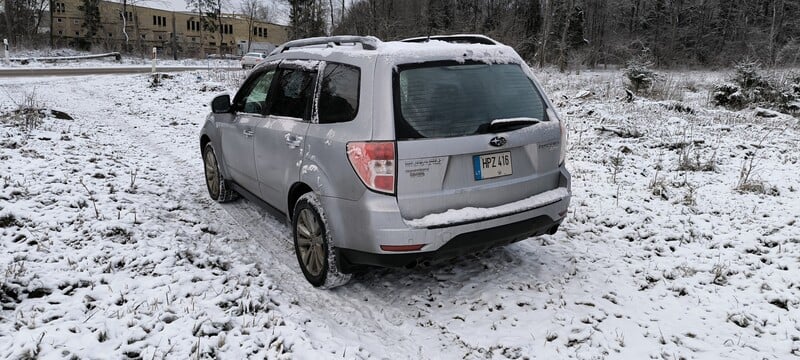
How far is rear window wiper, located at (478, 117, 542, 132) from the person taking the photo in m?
3.43

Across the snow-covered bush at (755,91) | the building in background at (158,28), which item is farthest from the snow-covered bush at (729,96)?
the building in background at (158,28)

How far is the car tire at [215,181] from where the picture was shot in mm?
5844

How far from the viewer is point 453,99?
135 inches

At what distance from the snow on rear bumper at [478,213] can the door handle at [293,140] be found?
120 cm

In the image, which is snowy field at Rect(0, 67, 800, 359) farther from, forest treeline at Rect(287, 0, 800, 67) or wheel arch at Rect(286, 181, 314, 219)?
forest treeline at Rect(287, 0, 800, 67)

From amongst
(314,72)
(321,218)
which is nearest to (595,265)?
(321,218)

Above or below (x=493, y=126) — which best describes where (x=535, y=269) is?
below

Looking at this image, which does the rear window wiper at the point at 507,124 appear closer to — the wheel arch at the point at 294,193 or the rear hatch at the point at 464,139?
the rear hatch at the point at 464,139

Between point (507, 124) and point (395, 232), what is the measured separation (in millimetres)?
1111

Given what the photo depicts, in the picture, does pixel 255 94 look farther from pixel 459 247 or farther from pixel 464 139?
pixel 459 247

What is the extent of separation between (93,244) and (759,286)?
5473mm

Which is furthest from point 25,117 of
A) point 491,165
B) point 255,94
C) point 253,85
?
point 491,165

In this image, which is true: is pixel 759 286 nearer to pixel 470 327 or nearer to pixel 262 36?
pixel 470 327

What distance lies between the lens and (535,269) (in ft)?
14.0
